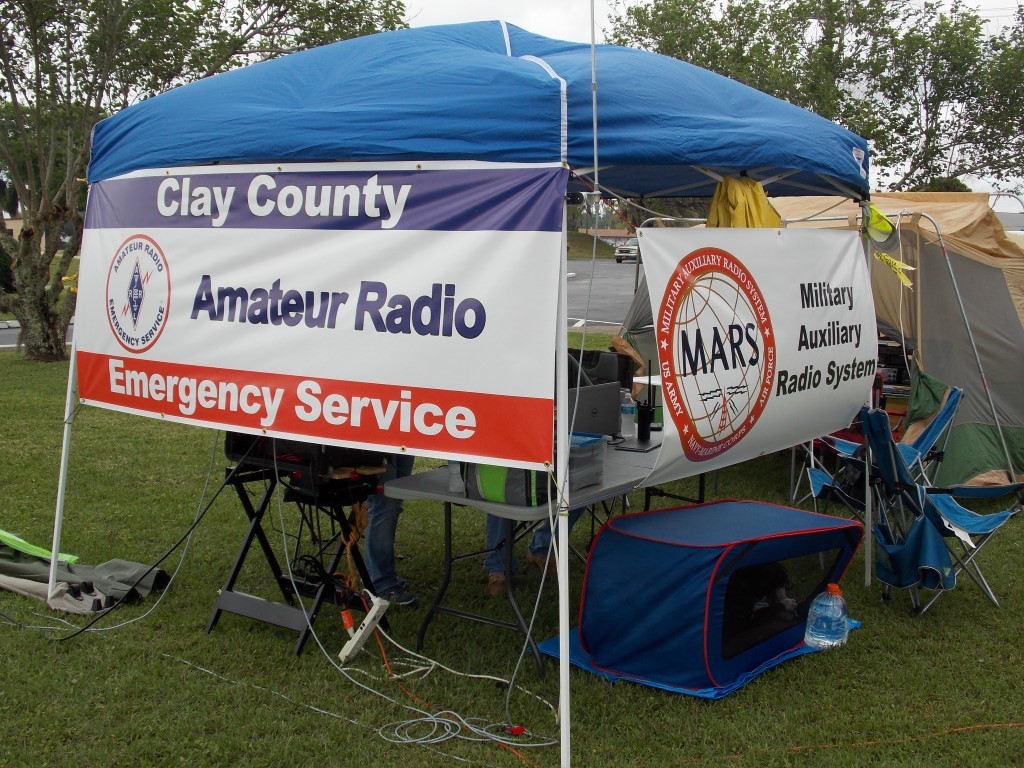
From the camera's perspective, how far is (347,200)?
139 inches

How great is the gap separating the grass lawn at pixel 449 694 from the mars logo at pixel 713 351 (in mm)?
1030

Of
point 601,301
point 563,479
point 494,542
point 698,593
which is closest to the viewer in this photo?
point 563,479

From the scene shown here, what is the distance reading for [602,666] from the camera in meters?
3.96

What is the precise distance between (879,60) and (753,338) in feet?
50.3

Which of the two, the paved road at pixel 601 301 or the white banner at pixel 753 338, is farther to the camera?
the paved road at pixel 601 301

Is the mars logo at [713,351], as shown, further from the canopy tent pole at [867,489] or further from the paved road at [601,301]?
the paved road at [601,301]

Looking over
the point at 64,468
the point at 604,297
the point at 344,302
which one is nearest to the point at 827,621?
the point at 344,302

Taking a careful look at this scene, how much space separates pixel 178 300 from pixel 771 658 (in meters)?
2.88

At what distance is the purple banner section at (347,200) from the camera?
3180 millimetres

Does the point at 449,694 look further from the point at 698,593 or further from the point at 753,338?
the point at 753,338

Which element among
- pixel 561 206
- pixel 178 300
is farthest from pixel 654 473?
pixel 178 300

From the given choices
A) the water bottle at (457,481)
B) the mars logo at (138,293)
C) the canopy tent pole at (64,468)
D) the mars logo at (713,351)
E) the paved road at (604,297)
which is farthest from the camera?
the paved road at (604,297)

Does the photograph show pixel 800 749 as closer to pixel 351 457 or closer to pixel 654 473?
pixel 654 473

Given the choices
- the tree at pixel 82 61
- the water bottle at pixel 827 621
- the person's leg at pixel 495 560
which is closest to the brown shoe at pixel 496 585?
the person's leg at pixel 495 560
